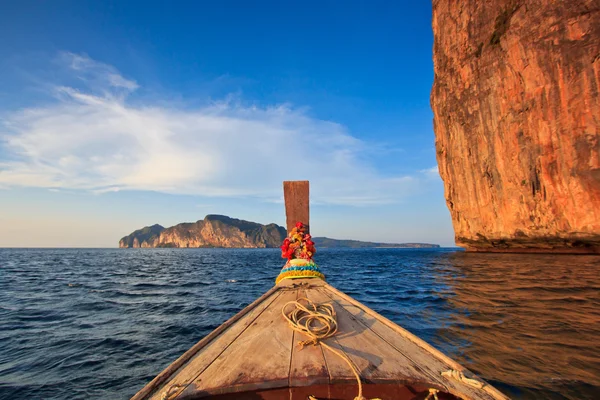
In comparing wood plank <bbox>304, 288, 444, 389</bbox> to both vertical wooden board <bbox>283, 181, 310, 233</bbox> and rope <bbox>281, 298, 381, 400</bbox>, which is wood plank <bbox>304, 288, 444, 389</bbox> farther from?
vertical wooden board <bbox>283, 181, 310, 233</bbox>

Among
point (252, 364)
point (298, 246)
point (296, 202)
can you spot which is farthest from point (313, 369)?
point (296, 202)

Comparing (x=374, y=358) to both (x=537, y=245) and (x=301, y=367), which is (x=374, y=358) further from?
(x=537, y=245)

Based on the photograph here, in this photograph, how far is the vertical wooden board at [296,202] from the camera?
29.3 feet

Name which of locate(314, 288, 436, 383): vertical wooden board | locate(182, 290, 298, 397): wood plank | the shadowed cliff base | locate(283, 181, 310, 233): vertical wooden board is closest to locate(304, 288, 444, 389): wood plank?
locate(314, 288, 436, 383): vertical wooden board

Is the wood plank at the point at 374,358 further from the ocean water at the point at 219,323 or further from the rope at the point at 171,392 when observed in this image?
the ocean water at the point at 219,323

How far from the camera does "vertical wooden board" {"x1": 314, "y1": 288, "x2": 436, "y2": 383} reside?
243cm

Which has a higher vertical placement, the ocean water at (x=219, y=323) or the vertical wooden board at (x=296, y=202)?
the vertical wooden board at (x=296, y=202)

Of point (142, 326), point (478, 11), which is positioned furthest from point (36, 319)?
point (478, 11)

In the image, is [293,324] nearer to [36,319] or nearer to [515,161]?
[36,319]

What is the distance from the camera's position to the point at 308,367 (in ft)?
8.18

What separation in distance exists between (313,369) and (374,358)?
0.64 m

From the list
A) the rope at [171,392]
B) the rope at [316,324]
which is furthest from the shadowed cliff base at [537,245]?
the rope at [171,392]

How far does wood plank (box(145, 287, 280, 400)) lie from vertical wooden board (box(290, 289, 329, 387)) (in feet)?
2.68

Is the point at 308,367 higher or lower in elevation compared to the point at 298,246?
lower
